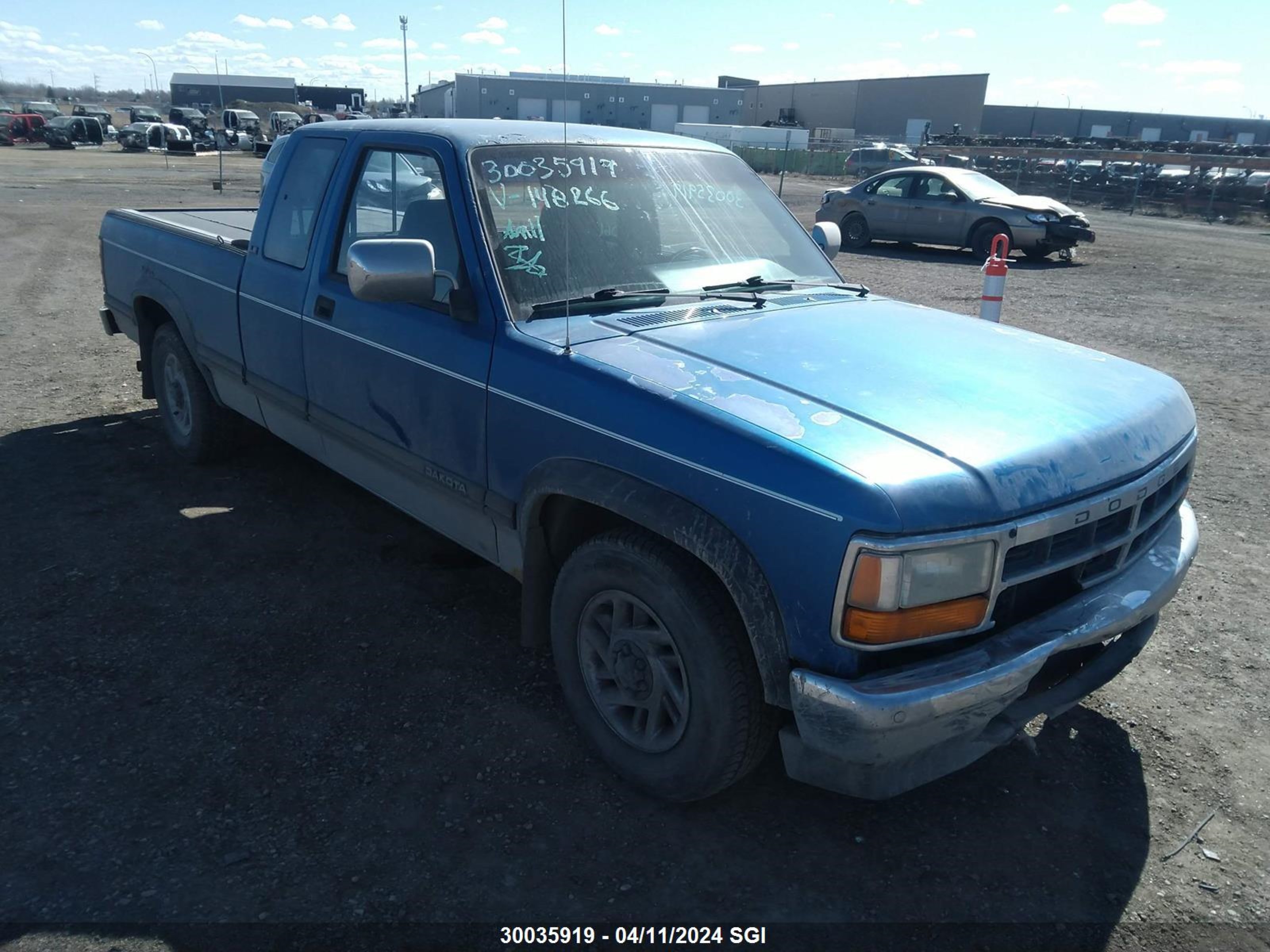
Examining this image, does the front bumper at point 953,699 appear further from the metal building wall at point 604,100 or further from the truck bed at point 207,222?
the metal building wall at point 604,100

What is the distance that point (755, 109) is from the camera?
83.9 m

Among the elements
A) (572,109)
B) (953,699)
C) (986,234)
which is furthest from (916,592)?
(572,109)

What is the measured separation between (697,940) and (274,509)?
364 cm

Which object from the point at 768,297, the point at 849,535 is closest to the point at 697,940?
the point at 849,535

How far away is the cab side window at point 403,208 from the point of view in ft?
11.6

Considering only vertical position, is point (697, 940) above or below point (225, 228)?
below

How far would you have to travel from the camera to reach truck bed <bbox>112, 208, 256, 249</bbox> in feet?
16.7

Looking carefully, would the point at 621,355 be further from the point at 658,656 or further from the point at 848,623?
the point at 848,623

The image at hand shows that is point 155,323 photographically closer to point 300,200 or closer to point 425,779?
point 300,200

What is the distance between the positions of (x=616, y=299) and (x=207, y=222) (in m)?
3.85

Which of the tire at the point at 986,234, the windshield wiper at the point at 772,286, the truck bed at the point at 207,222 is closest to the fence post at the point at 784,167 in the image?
the windshield wiper at the point at 772,286

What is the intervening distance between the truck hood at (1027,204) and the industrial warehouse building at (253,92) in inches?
3012

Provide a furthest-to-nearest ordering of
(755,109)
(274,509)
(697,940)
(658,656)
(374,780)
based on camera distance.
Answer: (755,109) < (274,509) < (374,780) < (658,656) < (697,940)

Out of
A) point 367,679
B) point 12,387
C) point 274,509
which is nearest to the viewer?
point 367,679
